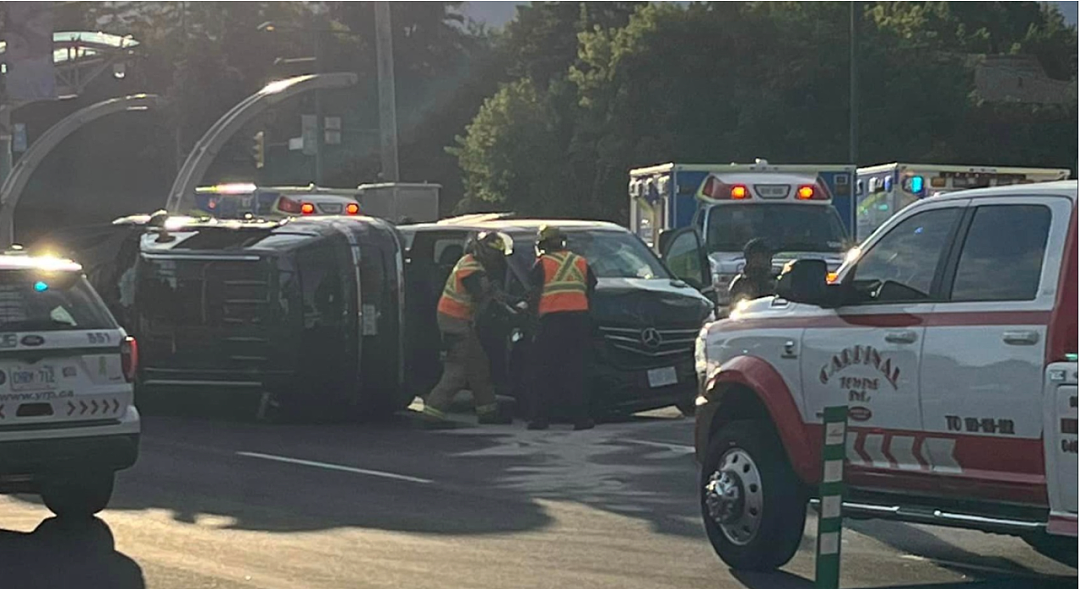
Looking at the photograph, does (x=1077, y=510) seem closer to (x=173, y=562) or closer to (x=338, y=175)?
(x=173, y=562)

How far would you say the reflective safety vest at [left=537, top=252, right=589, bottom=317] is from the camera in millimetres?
15383

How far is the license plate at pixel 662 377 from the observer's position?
16.1m

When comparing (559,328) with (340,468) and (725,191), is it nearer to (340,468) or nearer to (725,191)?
(340,468)

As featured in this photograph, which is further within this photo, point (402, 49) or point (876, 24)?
point (402, 49)

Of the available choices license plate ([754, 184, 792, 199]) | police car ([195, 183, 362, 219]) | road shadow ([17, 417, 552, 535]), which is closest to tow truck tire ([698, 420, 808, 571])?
road shadow ([17, 417, 552, 535])

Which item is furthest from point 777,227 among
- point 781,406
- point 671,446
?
point 781,406

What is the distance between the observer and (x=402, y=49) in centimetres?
8506

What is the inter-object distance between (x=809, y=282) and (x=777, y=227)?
15.3 meters

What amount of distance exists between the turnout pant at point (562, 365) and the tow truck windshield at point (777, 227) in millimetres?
8195

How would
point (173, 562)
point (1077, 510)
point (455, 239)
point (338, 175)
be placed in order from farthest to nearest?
point (338, 175), point (455, 239), point (173, 562), point (1077, 510)

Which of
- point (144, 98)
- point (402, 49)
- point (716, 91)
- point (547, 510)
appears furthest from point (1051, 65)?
point (547, 510)

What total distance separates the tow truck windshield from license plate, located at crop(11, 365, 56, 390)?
555 inches

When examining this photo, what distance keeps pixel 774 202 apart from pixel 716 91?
30307 millimetres

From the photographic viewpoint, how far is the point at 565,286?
1539cm
